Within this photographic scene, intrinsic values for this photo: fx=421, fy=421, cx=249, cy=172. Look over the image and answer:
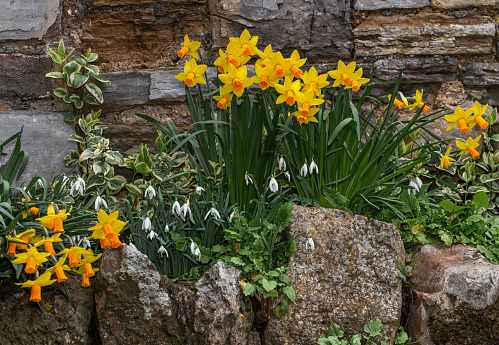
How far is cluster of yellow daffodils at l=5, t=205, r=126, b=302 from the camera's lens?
150 centimetres

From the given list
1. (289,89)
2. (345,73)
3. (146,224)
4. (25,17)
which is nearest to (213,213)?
(146,224)

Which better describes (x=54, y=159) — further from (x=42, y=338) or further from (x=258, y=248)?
(x=258, y=248)

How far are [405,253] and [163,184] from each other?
4.24 feet

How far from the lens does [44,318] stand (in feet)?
5.14

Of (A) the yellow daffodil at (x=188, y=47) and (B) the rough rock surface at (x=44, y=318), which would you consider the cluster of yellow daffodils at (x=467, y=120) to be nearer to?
(A) the yellow daffodil at (x=188, y=47)

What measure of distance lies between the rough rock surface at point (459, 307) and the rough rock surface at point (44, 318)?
4.49 feet

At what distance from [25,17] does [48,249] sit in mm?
1644

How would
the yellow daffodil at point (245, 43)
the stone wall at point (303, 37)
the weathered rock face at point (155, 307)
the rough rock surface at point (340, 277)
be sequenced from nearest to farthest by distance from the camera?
the weathered rock face at point (155, 307), the rough rock surface at point (340, 277), the yellow daffodil at point (245, 43), the stone wall at point (303, 37)

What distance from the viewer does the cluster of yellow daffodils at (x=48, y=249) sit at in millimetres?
1504

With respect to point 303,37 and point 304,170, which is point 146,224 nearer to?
point 304,170

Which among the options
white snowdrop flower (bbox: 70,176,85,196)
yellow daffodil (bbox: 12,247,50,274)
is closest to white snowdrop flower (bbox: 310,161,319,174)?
white snowdrop flower (bbox: 70,176,85,196)

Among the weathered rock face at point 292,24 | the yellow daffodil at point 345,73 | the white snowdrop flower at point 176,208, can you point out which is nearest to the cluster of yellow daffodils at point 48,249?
the white snowdrop flower at point 176,208

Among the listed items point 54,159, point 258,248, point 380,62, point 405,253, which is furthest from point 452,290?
point 54,159

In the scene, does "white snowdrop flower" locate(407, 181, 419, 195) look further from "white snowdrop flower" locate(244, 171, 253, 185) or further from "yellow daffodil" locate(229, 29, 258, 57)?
"yellow daffodil" locate(229, 29, 258, 57)
